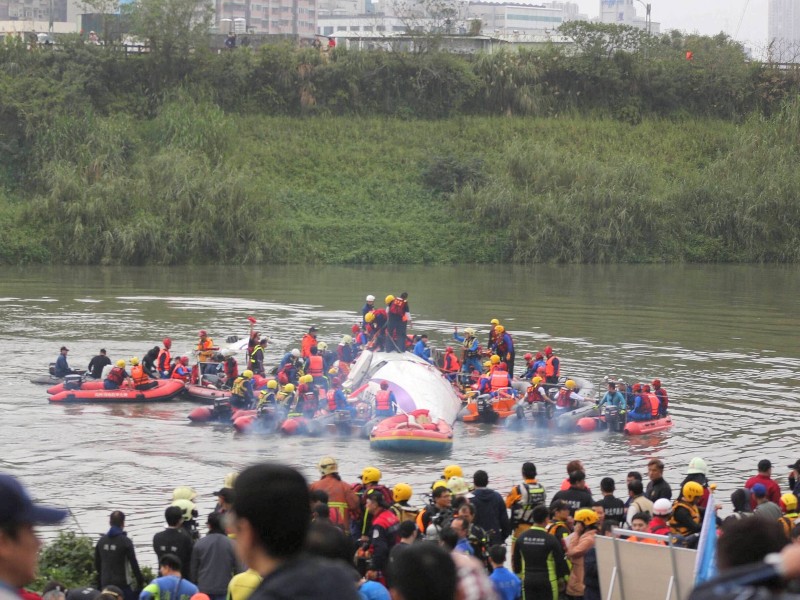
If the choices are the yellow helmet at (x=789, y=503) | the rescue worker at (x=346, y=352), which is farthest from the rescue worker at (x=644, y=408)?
the yellow helmet at (x=789, y=503)

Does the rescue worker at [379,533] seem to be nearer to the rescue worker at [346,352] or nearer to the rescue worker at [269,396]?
the rescue worker at [269,396]

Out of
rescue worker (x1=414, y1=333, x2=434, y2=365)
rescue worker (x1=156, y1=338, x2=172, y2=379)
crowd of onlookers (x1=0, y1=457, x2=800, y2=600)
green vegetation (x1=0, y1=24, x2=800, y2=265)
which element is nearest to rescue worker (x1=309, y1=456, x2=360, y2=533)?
crowd of onlookers (x1=0, y1=457, x2=800, y2=600)

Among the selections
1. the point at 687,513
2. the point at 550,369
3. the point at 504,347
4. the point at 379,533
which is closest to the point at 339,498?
the point at 379,533

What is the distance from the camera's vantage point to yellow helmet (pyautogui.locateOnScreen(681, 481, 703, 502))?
1172cm

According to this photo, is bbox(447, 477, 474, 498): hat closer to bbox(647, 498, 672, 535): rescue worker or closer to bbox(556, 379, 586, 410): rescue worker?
bbox(647, 498, 672, 535): rescue worker

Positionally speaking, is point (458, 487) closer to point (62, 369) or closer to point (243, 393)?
point (243, 393)

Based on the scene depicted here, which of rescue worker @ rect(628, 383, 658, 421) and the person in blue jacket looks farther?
the person in blue jacket

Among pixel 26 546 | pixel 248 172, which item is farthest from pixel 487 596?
pixel 248 172

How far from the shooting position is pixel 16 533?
3.66 m

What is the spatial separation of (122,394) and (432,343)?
34.9 ft

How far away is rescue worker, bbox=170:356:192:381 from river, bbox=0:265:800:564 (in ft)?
2.69

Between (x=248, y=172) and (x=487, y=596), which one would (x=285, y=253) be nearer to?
(x=248, y=172)

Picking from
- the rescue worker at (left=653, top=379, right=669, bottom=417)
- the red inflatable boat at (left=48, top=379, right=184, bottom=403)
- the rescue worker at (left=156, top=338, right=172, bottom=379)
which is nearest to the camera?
the rescue worker at (left=653, top=379, right=669, bottom=417)

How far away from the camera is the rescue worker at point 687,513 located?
1127cm
